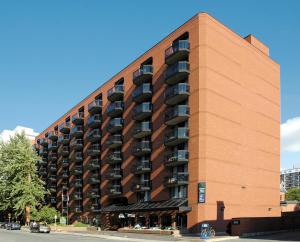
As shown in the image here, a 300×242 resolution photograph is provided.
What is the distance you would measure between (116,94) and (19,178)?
2959cm

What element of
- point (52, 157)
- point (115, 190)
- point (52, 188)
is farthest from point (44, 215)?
point (52, 157)

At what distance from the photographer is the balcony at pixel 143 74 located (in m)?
66.0

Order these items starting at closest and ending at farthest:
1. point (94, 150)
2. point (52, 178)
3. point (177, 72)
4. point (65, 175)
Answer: point (177, 72)
point (94, 150)
point (65, 175)
point (52, 178)

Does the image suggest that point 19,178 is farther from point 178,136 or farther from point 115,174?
point 178,136

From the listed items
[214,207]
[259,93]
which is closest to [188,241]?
[214,207]

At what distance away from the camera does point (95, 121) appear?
276 ft

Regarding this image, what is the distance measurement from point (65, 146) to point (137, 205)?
139 feet

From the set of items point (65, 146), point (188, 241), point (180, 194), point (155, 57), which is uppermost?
point (155, 57)

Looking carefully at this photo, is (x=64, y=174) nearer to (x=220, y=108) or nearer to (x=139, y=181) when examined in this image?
(x=139, y=181)

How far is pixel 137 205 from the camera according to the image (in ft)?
215

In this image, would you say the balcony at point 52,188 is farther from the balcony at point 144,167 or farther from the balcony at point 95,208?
the balcony at point 144,167

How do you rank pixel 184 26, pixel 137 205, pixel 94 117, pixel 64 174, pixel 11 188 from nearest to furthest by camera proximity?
pixel 184 26
pixel 137 205
pixel 94 117
pixel 11 188
pixel 64 174

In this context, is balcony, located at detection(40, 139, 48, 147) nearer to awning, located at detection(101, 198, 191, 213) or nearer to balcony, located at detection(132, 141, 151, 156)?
awning, located at detection(101, 198, 191, 213)

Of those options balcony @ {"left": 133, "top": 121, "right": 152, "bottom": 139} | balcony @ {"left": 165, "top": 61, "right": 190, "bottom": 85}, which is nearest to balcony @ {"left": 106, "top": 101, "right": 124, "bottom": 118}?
balcony @ {"left": 133, "top": 121, "right": 152, "bottom": 139}
